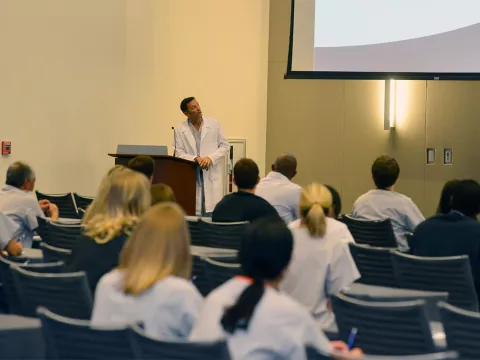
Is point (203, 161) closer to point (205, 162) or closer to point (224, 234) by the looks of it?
→ point (205, 162)

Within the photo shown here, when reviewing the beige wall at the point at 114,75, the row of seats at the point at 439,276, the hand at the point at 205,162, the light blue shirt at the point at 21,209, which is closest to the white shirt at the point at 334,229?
the row of seats at the point at 439,276

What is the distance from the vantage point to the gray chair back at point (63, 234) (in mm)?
5355

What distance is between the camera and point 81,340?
9.29 ft

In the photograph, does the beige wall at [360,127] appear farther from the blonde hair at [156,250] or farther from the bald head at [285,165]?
the blonde hair at [156,250]

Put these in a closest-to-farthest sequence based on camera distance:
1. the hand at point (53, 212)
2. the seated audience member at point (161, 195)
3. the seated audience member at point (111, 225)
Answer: the seated audience member at point (111, 225)
the seated audience member at point (161, 195)
the hand at point (53, 212)

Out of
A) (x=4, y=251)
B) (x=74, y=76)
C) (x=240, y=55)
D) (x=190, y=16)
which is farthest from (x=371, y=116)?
(x=4, y=251)

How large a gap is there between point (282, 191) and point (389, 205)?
34.4 inches

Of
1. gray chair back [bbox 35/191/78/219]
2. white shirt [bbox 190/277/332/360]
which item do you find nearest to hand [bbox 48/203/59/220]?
gray chair back [bbox 35/191/78/219]

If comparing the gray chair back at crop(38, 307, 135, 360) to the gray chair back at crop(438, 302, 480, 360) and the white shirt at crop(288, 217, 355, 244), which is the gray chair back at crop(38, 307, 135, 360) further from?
the white shirt at crop(288, 217, 355, 244)

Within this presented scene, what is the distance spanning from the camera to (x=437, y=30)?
36.2 ft

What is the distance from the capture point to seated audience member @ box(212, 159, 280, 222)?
6133 millimetres

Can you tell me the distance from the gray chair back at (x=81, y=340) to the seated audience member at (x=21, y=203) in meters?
3.21

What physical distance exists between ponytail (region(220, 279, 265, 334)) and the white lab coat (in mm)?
6609

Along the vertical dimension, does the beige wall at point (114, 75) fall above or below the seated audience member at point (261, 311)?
above
